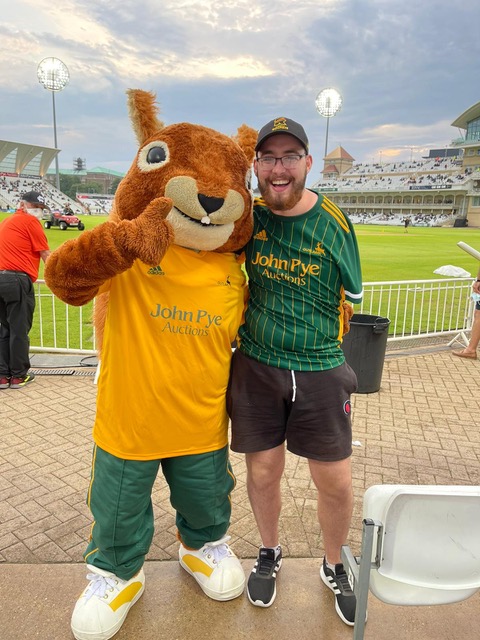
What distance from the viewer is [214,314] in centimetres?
221

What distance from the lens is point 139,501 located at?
2275 millimetres

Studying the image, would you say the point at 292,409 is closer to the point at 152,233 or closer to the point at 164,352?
the point at 164,352

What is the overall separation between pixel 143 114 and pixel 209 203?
0.58m

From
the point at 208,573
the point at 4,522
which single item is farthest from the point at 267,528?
the point at 4,522

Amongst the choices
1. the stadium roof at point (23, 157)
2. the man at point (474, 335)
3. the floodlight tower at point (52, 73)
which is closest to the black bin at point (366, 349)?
the man at point (474, 335)

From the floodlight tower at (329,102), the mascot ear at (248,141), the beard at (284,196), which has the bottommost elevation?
the beard at (284,196)

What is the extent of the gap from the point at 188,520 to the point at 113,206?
159cm

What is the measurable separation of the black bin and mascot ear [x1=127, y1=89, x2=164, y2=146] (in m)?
3.80

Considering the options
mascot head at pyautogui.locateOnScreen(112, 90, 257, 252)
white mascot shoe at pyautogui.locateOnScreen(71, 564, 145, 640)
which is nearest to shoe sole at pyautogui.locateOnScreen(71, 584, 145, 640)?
white mascot shoe at pyautogui.locateOnScreen(71, 564, 145, 640)

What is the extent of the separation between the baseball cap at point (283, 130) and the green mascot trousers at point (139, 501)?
149 centimetres

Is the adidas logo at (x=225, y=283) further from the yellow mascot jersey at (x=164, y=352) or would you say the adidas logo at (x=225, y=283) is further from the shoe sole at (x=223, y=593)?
the shoe sole at (x=223, y=593)

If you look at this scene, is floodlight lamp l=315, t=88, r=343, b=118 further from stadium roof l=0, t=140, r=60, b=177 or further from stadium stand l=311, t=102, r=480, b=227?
stadium roof l=0, t=140, r=60, b=177

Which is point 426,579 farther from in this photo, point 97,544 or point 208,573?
point 97,544

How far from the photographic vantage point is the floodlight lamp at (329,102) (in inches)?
1577
